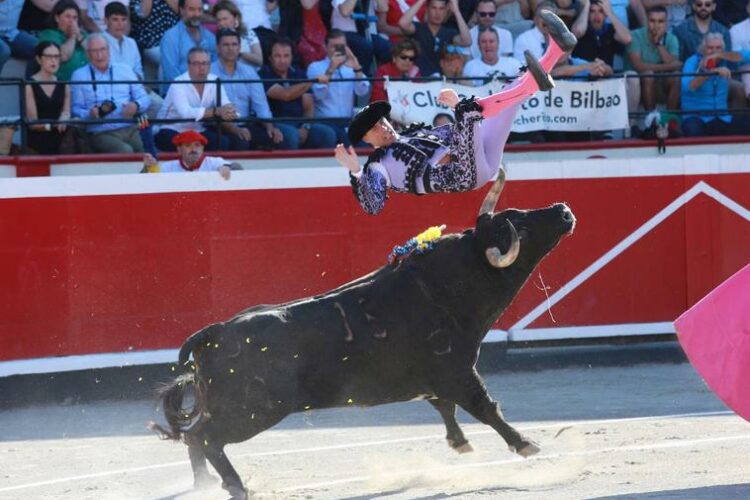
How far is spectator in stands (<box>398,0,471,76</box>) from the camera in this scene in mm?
10203

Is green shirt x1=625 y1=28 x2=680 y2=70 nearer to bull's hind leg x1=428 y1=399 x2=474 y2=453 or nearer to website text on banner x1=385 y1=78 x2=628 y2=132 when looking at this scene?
website text on banner x1=385 y1=78 x2=628 y2=132

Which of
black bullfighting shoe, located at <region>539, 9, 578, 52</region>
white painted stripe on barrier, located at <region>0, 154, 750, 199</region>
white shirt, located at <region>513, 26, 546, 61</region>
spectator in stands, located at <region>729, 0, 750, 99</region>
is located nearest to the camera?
black bullfighting shoe, located at <region>539, 9, 578, 52</region>

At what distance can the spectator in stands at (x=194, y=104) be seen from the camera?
366 inches

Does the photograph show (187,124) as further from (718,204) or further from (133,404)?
(718,204)

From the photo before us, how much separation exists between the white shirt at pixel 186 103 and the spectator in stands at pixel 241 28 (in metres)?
0.41

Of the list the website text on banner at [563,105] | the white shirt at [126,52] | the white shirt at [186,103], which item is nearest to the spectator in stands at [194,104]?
the white shirt at [186,103]

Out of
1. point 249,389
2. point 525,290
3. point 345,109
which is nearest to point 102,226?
point 345,109

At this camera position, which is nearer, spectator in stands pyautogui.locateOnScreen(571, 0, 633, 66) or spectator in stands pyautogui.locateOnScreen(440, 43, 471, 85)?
spectator in stands pyautogui.locateOnScreen(440, 43, 471, 85)

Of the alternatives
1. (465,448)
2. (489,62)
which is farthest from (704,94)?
(465,448)

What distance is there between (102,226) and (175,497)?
10.2ft

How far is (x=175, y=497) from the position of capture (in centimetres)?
588

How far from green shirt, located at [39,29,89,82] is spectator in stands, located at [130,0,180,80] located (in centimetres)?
57

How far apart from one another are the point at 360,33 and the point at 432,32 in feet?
1.71

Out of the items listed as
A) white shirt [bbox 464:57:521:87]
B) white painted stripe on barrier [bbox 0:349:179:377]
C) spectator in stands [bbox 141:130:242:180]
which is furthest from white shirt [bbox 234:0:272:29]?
white painted stripe on barrier [bbox 0:349:179:377]
